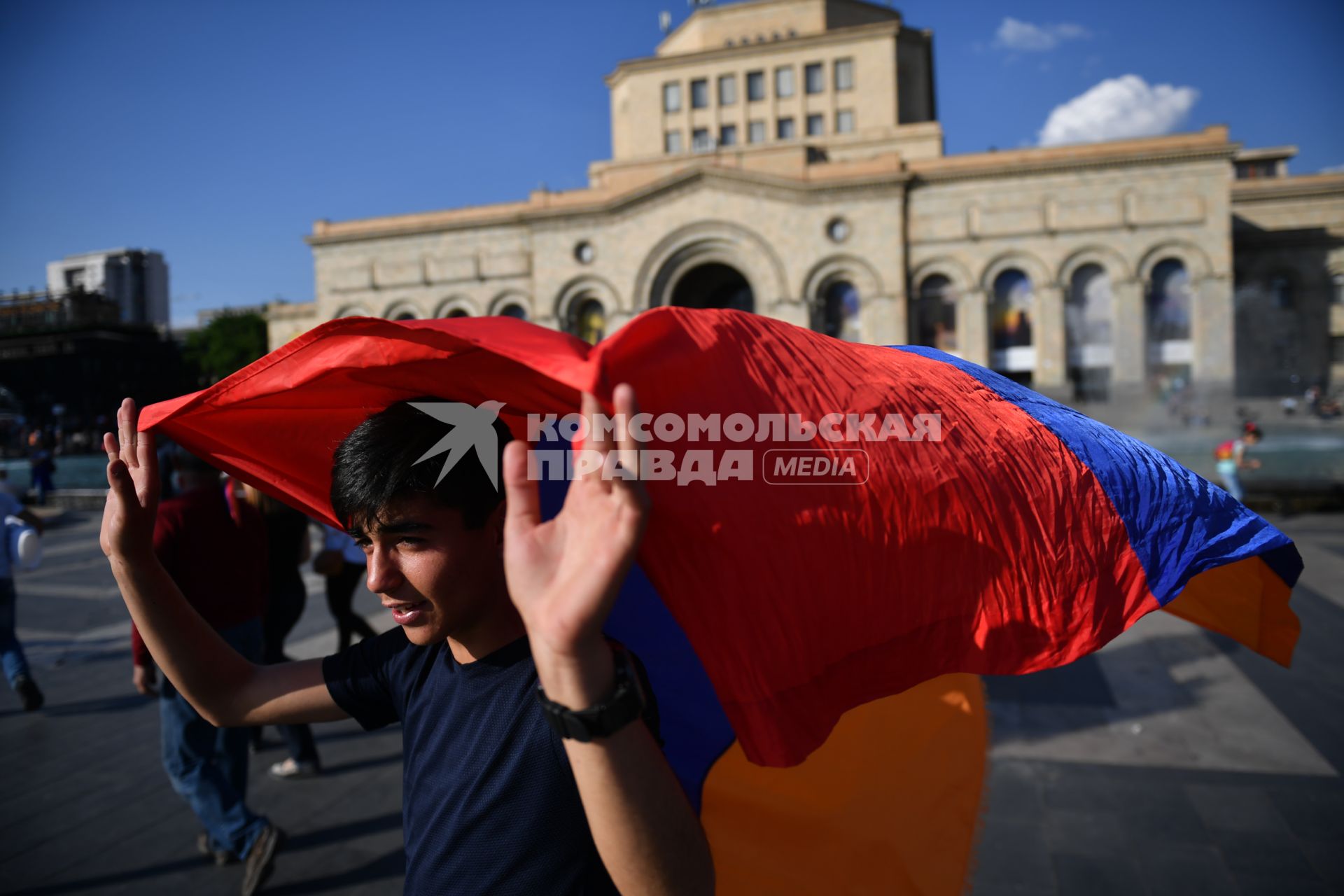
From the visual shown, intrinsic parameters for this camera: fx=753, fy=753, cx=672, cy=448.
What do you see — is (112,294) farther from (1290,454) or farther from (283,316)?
(1290,454)

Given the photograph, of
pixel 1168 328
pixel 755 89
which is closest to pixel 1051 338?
Result: pixel 1168 328

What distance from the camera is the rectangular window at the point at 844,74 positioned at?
129ft

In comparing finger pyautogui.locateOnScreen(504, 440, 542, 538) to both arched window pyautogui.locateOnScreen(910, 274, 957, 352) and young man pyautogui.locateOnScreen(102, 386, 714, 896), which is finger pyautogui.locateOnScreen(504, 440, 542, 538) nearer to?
young man pyautogui.locateOnScreen(102, 386, 714, 896)

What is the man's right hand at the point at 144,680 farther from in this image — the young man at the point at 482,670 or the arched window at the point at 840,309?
the arched window at the point at 840,309

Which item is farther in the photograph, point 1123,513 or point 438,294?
point 438,294

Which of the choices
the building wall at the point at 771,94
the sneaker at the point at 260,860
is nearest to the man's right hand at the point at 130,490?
the sneaker at the point at 260,860

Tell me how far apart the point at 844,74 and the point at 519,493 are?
44.4 meters

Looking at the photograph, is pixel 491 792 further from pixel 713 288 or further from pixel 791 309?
pixel 713 288

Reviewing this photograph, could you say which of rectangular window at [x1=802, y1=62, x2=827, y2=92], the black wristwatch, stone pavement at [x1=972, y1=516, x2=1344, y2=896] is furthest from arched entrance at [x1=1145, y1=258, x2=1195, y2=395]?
the black wristwatch

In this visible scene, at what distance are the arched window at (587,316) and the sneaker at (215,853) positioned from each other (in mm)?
30053

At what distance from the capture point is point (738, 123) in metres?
41.3

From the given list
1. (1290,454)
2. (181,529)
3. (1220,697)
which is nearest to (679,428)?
(181,529)

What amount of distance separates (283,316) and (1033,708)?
4215cm

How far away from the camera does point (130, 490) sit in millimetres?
1714
